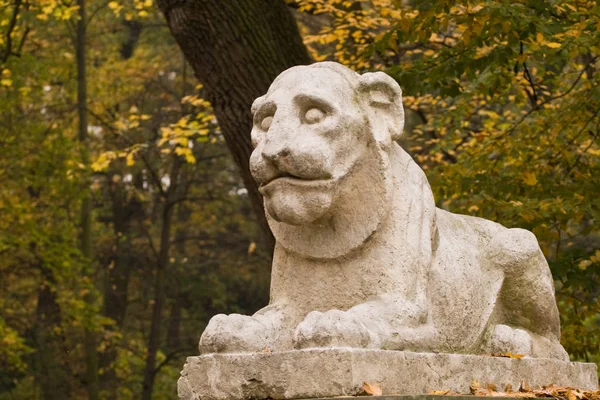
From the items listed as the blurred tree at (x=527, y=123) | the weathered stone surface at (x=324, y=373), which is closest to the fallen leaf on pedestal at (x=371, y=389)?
the weathered stone surface at (x=324, y=373)

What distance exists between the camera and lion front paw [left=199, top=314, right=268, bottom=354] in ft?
14.5

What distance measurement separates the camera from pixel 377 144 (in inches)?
190

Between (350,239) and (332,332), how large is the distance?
70 centimetres

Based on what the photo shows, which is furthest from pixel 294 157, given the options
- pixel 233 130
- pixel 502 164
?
pixel 502 164

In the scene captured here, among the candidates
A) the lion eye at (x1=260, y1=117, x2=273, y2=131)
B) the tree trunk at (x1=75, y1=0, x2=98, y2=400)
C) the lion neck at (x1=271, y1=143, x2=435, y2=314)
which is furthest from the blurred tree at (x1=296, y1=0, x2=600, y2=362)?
the tree trunk at (x1=75, y1=0, x2=98, y2=400)

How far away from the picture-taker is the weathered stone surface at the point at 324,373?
4.09m

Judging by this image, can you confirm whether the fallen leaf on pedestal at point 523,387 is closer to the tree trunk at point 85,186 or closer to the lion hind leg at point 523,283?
the lion hind leg at point 523,283

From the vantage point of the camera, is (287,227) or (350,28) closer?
(287,227)

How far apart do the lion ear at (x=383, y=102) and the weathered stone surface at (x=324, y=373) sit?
3.56 feet

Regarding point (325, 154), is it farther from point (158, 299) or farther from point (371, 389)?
point (158, 299)

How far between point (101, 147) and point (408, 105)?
24.6 ft

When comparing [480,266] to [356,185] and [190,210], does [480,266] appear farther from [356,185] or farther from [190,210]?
[190,210]

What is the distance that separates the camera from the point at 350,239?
4.76 meters

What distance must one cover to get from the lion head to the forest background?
11.3 ft
